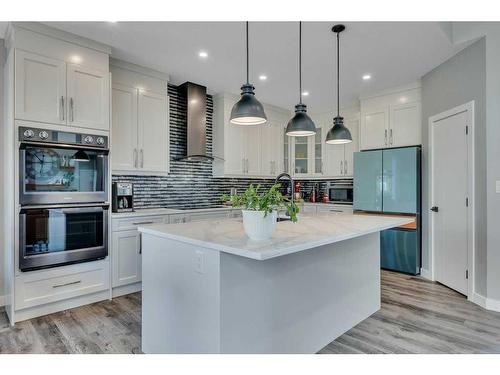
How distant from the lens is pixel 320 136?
5.82 metres

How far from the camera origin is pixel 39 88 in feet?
9.10

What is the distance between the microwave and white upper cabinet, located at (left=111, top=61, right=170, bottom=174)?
9.65ft

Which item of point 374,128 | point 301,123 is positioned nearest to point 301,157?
point 374,128

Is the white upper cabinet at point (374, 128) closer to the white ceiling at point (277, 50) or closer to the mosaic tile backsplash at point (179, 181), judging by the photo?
the white ceiling at point (277, 50)

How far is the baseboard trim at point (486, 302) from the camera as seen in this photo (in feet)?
9.75

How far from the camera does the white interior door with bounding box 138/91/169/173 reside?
12.4ft

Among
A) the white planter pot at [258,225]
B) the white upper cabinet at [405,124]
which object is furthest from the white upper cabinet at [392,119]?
the white planter pot at [258,225]

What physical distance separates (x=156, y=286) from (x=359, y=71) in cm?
339

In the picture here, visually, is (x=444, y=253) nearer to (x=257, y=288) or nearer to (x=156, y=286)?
(x=257, y=288)

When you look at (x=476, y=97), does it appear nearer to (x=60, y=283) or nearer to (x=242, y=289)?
(x=242, y=289)

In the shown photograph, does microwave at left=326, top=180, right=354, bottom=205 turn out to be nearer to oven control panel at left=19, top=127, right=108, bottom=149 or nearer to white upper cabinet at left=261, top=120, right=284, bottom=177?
white upper cabinet at left=261, top=120, right=284, bottom=177

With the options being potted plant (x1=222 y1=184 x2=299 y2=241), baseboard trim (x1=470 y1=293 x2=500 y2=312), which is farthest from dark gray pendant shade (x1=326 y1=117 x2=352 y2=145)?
baseboard trim (x1=470 y1=293 x2=500 y2=312)
